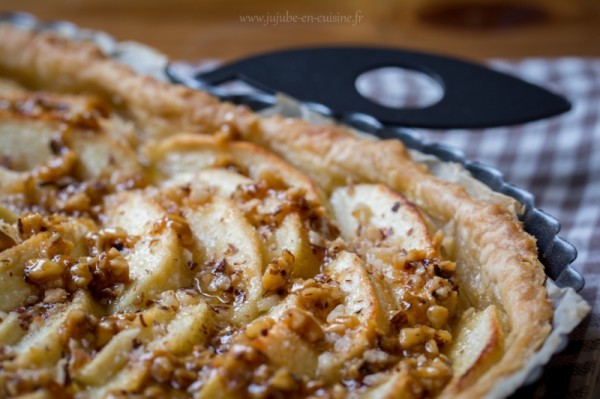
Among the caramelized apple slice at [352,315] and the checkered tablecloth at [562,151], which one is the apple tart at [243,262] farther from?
the checkered tablecloth at [562,151]

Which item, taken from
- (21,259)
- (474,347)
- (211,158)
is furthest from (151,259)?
(474,347)

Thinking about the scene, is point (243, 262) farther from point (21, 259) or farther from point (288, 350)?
point (21, 259)

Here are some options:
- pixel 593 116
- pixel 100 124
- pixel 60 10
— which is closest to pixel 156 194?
pixel 100 124

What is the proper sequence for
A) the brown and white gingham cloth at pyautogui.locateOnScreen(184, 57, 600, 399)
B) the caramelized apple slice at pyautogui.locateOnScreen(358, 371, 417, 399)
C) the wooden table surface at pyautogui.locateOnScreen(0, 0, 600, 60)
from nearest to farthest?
the caramelized apple slice at pyautogui.locateOnScreen(358, 371, 417, 399) < the brown and white gingham cloth at pyautogui.locateOnScreen(184, 57, 600, 399) < the wooden table surface at pyautogui.locateOnScreen(0, 0, 600, 60)

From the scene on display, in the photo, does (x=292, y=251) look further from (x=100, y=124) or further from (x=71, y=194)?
(x=100, y=124)

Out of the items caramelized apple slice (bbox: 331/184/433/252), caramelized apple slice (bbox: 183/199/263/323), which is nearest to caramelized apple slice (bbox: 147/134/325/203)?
caramelized apple slice (bbox: 331/184/433/252)

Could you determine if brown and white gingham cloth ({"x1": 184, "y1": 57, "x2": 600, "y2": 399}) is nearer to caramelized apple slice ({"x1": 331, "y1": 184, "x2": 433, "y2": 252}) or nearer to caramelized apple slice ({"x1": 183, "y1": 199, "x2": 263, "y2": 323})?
caramelized apple slice ({"x1": 331, "y1": 184, "x2": 433, "y2": 252})
